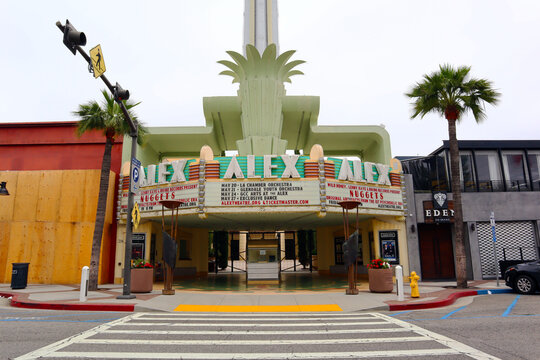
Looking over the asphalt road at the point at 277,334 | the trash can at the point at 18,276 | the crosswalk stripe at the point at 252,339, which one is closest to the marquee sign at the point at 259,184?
the trash can at the point at 18,276

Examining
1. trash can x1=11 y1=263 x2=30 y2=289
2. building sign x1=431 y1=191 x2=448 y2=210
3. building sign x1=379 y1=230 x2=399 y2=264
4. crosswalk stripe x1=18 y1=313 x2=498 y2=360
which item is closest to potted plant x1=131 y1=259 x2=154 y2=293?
crosswalk stripe x1=18 y1=313 x2=498 y2=360

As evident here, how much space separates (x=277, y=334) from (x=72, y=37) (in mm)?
8612

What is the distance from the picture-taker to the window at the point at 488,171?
80.6 ft

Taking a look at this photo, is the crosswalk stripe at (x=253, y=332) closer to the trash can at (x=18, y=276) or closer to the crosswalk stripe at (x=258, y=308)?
the crosswalk stripe at (x=258, y=308)

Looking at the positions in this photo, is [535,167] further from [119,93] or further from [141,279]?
[119,93]

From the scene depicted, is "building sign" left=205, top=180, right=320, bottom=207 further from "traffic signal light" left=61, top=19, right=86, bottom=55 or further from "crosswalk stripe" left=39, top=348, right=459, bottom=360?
"crosswalk stripe" left=39, top=348, right=459, bottom=360

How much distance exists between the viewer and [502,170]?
82.1 ft

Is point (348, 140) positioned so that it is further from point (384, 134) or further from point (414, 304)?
point (414, 304)

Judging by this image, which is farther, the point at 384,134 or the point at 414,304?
the point at 384,134

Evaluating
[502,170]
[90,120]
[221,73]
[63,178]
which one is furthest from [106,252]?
[502,170]

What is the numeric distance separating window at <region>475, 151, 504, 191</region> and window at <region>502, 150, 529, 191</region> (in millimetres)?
563

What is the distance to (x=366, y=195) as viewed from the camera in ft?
68.8

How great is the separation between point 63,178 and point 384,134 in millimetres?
21931

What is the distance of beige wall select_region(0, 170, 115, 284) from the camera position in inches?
838
